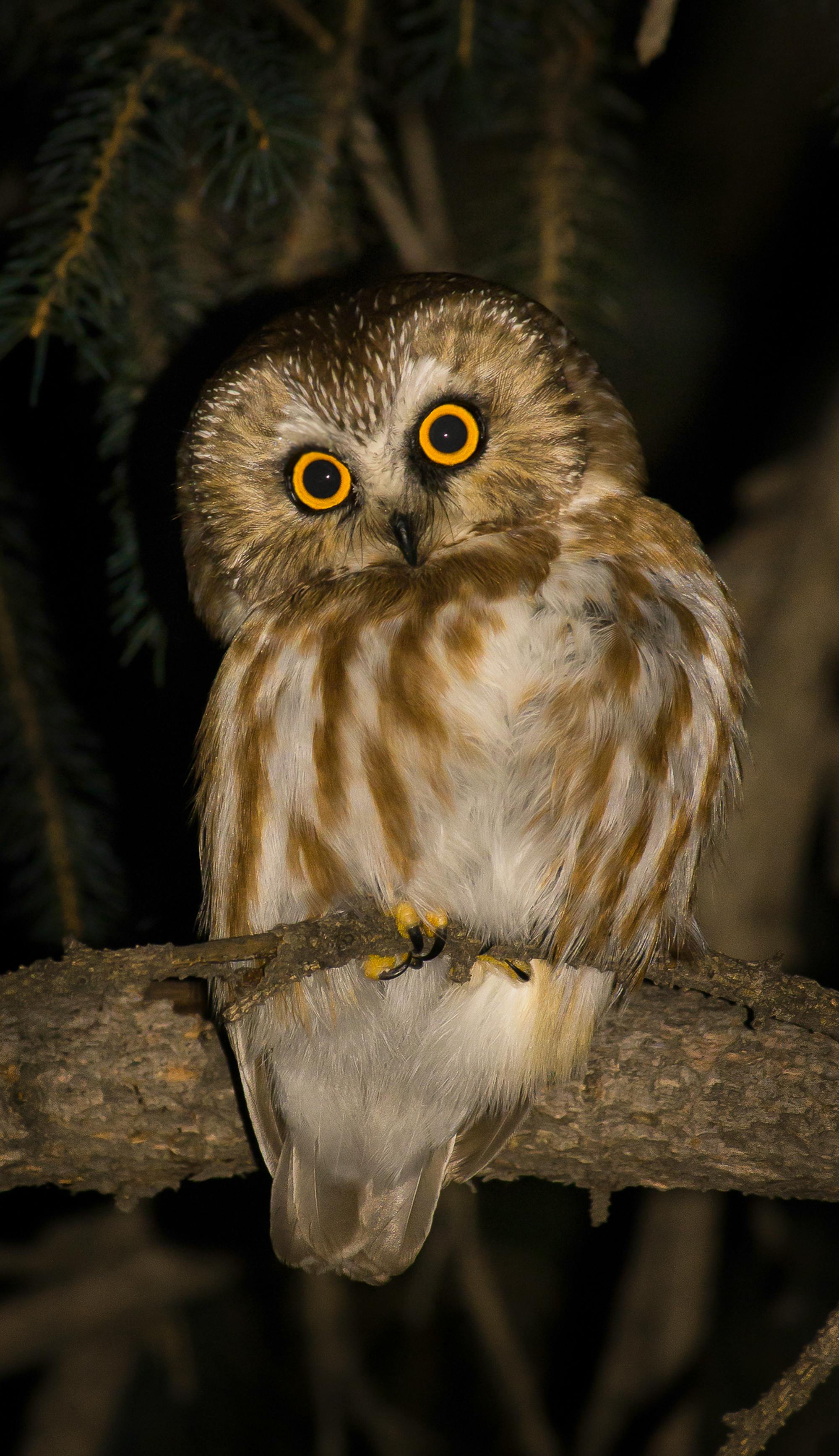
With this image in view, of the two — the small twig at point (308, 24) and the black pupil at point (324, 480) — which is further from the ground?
the small twig at point (308, 24)

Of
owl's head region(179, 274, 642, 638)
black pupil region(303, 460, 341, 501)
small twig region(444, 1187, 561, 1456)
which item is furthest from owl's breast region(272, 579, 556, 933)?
small twig region(444, 1187, 561, 1456)

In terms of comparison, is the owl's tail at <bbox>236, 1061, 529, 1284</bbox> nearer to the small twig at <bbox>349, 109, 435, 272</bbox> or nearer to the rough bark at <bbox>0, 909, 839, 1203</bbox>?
the rough bark at <bbox>0, 909, 839, 1203</bbox>

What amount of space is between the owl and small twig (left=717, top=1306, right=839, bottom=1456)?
23.5 inches

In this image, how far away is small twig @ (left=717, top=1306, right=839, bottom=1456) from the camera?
60.2 inches


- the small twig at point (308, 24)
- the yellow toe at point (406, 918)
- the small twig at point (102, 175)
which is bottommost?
the yellow toe at point (406, 918)

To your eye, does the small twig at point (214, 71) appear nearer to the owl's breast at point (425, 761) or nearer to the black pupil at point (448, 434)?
the black pupil at point (448, 434)

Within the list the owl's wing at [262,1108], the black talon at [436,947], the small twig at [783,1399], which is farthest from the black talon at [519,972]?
the small twig at [783,1399]

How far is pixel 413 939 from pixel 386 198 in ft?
5.74

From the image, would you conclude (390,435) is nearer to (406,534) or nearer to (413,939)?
(406,534)

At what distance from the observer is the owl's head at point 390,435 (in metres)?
2.08

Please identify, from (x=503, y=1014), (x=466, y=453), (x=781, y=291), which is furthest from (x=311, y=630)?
(x=781, y=291)

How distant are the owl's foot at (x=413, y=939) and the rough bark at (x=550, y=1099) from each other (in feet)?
0.13

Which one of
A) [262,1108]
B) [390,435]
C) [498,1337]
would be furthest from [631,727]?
[498,1337]

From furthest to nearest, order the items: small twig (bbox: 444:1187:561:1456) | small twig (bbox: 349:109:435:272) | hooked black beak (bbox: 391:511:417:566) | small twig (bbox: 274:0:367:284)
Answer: small twig (bbox: 444:1187:561:1456)
small twig (bbox: 349:109:435:272)
small twig (bbox: 274:0:367:284)
hooked black beak (bbox: 391:511:417:566)
